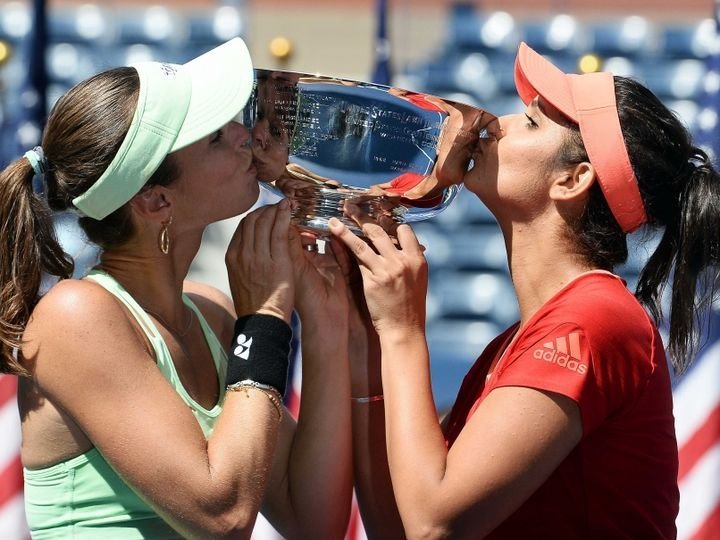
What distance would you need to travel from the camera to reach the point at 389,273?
6.64 ft

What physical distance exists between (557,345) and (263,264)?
1.90 feet

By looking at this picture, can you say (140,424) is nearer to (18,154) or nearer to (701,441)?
(701,441)

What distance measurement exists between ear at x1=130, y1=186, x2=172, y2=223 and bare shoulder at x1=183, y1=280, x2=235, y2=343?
33 cm

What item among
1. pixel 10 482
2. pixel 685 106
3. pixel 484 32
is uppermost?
pixel 484 32

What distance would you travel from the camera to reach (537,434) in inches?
69.5

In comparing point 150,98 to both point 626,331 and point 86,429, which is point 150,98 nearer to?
point 86,429

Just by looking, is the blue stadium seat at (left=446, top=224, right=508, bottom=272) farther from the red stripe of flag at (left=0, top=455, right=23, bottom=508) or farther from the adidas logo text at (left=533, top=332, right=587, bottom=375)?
the adidas logo text at (left=533, top=332, right=587, bottom=375)

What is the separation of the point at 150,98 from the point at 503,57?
13.1 ft

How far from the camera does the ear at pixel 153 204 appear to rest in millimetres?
1981

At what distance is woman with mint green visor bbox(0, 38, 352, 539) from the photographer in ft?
5.95

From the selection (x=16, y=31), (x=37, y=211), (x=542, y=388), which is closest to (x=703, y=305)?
(x=542, y=388)

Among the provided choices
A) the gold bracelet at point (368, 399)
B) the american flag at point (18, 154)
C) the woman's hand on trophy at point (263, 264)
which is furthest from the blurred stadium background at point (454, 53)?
the woman's hand on trophy at point (263, 264)

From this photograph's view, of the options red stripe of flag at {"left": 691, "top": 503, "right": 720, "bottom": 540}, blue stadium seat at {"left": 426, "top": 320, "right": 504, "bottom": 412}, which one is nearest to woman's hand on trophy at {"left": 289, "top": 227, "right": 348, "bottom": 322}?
red stripe of flag at {"left": 691, "top": 503, "right": 720, "bottom": 540}

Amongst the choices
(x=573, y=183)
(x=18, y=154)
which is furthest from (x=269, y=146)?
(x=18, y=154)
